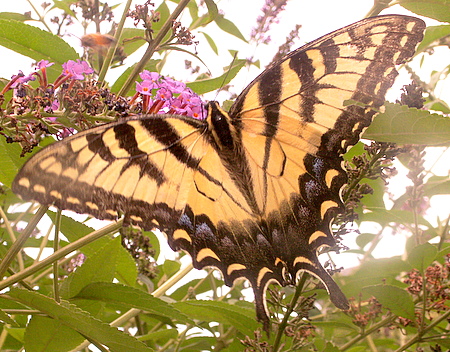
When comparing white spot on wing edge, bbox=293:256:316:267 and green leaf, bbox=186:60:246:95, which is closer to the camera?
white spot on wing edge, bbox=293:256:316:267

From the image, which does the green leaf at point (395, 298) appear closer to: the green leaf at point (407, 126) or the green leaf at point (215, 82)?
the green leaf at point (407, 126)

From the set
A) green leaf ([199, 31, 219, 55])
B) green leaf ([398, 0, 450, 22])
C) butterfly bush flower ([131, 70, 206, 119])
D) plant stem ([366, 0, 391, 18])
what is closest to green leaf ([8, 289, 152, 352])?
butterfly bush flower ([131, 70, 206, 119])

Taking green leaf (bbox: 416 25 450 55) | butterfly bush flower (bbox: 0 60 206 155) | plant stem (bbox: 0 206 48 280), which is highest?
green leaf (bbox: 416 25 450 55)

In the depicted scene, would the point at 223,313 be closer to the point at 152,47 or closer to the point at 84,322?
the point at 84,322

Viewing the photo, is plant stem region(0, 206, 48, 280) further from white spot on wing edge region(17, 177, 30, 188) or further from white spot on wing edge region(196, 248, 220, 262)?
white spot on wing edge region(196, 248, 220, 262)

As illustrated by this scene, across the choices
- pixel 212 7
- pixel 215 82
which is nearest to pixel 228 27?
pixel 215 82
